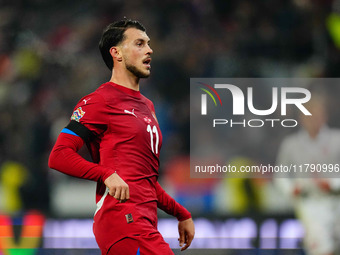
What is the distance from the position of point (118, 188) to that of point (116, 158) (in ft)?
0.79

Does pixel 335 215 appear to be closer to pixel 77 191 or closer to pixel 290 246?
pixel 290 246

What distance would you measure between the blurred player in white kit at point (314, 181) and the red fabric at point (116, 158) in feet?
11.6

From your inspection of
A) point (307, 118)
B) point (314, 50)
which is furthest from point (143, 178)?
point (314, 50)

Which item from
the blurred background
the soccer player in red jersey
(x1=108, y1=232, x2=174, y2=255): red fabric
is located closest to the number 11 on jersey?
the soccer player in red jersey

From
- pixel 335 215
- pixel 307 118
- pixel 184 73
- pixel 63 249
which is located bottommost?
pixel 63 249

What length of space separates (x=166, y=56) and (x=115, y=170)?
14.0 feet

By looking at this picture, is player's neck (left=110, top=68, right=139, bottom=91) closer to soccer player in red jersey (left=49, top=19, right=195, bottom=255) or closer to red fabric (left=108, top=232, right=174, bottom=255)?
soccer player in red jersey (left=49, top=19, right=195, bottom=255)

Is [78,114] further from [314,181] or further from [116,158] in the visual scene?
[314,181]

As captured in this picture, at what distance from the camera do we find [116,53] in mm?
2701

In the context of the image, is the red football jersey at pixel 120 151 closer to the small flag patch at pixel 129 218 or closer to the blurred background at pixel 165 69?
the small flag patch at pixel 129 218

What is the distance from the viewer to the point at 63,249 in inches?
237

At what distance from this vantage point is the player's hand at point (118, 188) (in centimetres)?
226

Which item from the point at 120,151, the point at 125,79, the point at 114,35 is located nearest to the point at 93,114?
the point at 120,151

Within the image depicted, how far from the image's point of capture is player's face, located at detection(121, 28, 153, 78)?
267 cm
